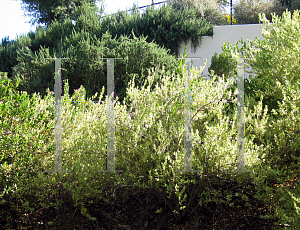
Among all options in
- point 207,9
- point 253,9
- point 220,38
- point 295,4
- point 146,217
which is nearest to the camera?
point 146,217

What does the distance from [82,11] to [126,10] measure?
2.33 m

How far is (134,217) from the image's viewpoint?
113 inches

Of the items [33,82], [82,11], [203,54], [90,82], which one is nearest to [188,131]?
[90,82]

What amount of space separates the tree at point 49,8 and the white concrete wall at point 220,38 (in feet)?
23.1

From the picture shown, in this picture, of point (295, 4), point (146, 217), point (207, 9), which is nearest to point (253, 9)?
point (295, 4)

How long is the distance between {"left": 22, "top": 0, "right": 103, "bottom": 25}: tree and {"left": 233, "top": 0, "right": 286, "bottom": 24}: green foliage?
8.03 meters

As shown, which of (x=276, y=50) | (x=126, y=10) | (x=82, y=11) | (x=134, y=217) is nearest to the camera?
(x=134, y=217)

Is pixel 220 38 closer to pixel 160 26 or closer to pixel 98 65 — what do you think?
pixel 160 26

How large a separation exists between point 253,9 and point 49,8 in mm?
11612

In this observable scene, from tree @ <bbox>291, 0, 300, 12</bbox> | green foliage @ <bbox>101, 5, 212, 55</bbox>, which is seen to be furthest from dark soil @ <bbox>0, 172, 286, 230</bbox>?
tree @ <bbox>291, 0, 300, 12</bbox>

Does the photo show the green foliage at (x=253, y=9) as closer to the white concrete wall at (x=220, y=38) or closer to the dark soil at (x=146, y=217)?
the white concrete wall at (x=220, y=38)

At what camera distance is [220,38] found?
471 inches

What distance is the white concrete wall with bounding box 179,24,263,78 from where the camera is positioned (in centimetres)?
1174

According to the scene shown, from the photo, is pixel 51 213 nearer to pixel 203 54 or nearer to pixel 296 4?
pixel 203 54
